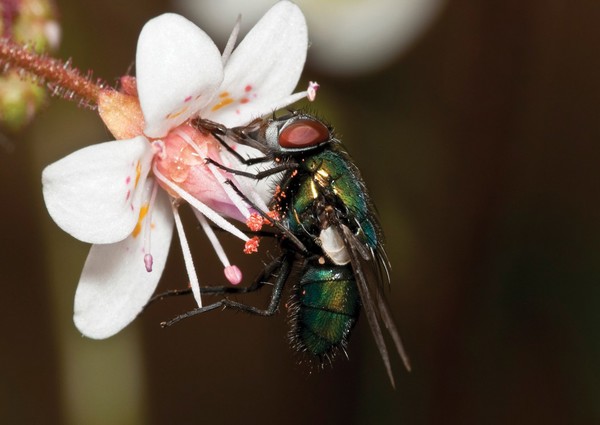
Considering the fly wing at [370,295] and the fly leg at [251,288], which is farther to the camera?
the fly leg at [251,288]

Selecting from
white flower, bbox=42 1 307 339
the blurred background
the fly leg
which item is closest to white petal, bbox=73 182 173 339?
white flower, bbox=42 1 307 339

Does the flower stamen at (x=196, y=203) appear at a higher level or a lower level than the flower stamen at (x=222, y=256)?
higher

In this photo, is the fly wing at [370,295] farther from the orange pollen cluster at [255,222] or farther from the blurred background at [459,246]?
the blurred background at [459,246]

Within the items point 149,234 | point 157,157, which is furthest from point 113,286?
point 157,157

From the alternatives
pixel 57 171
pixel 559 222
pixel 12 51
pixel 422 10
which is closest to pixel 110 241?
pixel 57 171

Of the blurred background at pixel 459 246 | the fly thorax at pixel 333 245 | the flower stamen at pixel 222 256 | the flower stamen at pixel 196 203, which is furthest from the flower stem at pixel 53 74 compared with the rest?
the blurred background at pixel 459 246

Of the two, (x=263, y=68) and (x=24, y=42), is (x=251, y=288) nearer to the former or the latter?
(x=263, y=68)

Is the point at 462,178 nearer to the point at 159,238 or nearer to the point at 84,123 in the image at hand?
the point at 84,123
